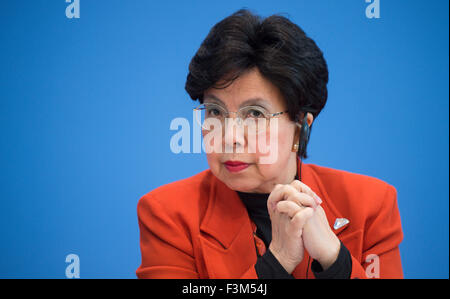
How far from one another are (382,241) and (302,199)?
21.7 inches

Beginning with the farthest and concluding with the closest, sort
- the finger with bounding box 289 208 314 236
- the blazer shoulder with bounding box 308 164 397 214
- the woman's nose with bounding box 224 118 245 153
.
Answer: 1. the blazer shoulder with bounding box 308 164 397 214
2. the woman's nose with bounding box 224 118 245 153
3. the finger with bounding box 289 208 314 236

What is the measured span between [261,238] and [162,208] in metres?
0.45

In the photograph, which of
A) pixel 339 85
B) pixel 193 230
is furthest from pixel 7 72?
pixel 339 85

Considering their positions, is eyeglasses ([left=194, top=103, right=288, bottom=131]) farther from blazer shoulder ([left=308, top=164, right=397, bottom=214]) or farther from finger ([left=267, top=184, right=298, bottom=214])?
blazer shoulder ([left=308, top=164, right=397, bottom=214])

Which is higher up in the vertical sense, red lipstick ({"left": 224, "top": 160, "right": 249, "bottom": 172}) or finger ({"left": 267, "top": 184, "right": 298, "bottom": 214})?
red lipstick ({"left": 224, "top": 160, "right": 249, "bottom": 172})

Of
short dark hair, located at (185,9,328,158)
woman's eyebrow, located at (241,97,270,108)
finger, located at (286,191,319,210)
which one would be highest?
short dark hair, located at (185,9,328,158)

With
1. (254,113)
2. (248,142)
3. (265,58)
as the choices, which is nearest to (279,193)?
(248,142)

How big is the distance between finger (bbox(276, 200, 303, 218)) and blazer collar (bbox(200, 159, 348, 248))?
0.33 meters

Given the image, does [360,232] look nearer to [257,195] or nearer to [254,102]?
[257,195]

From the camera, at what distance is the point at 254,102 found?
1.67m

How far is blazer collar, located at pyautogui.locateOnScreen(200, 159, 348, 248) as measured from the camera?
5.98ft

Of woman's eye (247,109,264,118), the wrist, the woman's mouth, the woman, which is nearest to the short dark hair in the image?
the woman

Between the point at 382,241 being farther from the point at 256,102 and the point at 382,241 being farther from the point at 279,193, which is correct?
the point at 256,102

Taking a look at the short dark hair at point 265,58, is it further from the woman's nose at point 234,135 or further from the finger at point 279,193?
the finger at point 279,193
